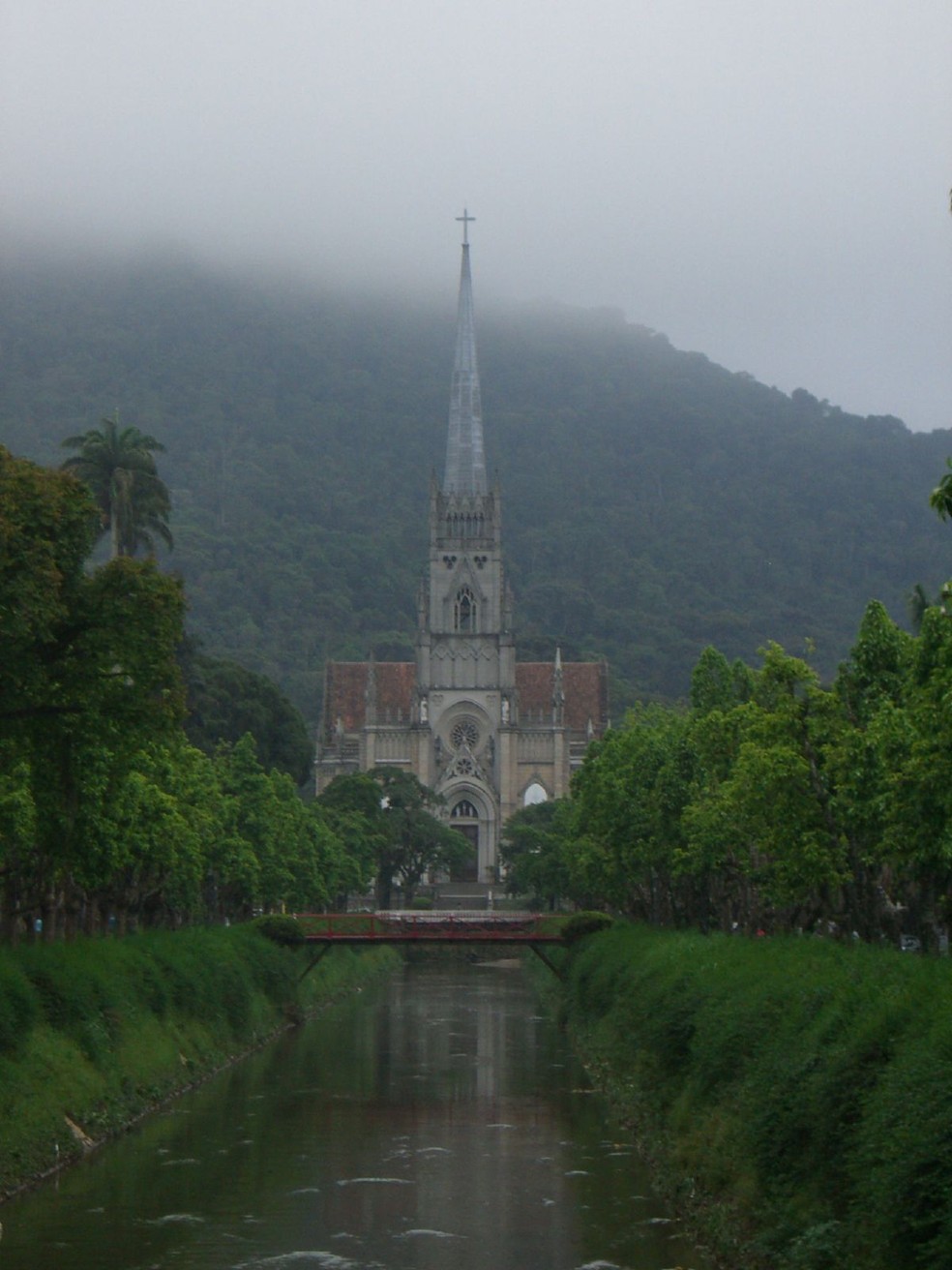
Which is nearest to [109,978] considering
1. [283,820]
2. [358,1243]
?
[358,1243]

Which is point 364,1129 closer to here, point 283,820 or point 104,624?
point 104,624

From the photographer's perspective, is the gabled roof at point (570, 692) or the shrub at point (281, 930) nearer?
the shrub at point (281, 930)

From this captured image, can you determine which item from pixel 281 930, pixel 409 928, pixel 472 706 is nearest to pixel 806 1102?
pixel 281 930

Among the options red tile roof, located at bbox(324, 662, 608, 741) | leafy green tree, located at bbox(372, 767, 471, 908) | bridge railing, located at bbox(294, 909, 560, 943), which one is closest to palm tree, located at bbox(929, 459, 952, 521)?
bridge railing, located at bbox(294, 909, 560, 943)

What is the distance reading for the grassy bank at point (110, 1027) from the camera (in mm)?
32750

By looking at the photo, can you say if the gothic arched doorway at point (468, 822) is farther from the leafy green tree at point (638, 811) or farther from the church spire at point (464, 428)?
the leafy green tree at point (638, 811)

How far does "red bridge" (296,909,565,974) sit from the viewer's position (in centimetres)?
6341

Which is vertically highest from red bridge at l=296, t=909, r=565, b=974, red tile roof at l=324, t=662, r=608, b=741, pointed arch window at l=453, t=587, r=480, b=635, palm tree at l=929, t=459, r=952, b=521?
pointed arch window at l=453, t=587, r=480, b=635

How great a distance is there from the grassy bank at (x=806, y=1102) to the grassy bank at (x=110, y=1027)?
10851mm

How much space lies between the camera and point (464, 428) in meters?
161

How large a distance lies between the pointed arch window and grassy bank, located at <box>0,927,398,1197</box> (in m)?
92.8

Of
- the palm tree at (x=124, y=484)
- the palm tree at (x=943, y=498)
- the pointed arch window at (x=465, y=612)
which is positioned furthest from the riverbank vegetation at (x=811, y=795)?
the pointed arch window at (x=465, y=612)

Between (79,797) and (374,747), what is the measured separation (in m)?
115

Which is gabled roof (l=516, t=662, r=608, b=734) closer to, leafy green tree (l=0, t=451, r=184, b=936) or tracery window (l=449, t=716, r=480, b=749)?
tracery window (l=449, t=716, r=480, b=749)
